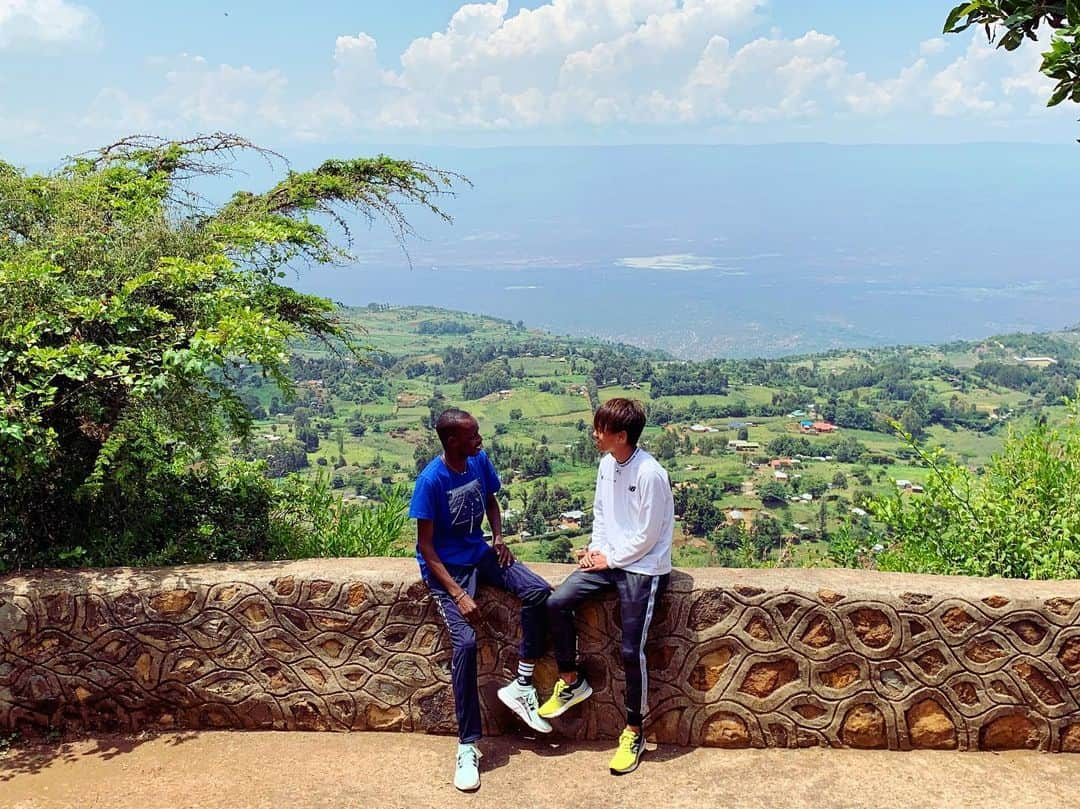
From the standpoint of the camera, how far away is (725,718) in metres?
3.73

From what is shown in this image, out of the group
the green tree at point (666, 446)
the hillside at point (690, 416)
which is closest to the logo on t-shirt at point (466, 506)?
the hillside at point (690, 416)

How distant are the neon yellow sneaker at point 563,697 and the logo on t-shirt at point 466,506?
29.9 inches

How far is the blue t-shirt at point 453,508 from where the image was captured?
3582mm

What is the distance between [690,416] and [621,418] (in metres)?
44.4

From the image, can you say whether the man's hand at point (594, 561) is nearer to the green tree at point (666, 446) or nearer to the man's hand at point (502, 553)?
the man's hand at point (502, 553)

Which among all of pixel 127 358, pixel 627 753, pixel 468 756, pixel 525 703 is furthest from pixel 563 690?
pixel 127 358

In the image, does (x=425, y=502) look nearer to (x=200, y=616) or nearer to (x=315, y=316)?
(x=200, y=616)

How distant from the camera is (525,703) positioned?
144 inches

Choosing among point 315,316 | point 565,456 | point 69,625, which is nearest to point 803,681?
point 69,625

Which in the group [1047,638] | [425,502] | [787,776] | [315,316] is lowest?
[787,776]

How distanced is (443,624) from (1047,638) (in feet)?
8.10

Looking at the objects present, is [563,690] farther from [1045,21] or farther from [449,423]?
[1045,21]

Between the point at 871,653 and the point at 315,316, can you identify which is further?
the point at 315,316

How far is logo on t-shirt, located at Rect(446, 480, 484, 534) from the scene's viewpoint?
366 cm
